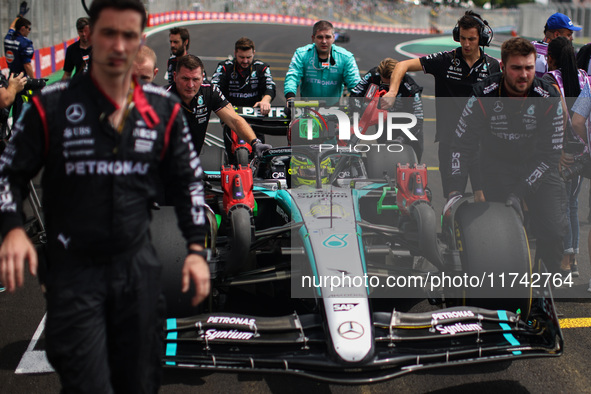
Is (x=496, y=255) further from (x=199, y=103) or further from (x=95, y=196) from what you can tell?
(x=199, y=103)

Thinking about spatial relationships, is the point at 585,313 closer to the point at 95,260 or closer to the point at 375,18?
the point at 95,260

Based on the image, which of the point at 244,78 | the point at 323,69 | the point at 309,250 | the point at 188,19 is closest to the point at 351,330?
the point at 309,250

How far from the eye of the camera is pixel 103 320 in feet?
9.35

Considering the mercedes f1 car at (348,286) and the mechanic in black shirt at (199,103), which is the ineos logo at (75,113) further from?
the mechanic in black shirt at (199,103)

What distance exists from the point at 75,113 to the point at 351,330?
6.03ft

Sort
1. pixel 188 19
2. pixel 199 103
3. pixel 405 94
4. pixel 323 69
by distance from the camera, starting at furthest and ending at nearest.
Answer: pixel 188 19 → pixel 323 69 → pixel 405 94 → pixel 199 103

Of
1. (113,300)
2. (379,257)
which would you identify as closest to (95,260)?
(113,300)

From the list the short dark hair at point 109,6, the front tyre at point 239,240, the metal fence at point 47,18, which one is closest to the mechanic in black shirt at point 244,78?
the front tyre at point 239,240

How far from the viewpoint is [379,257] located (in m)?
5.38

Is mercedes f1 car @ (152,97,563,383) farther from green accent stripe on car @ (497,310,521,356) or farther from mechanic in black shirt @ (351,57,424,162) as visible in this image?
mechanic in black shirt @ (351,57,424,162)

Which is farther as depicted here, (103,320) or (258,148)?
(258,148)

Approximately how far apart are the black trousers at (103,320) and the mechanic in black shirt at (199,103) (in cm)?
256

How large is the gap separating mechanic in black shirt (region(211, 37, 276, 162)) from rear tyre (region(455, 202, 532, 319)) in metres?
4.64

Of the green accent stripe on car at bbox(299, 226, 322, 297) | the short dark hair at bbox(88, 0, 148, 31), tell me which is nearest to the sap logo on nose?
the green accent stripe on car at bbox(299, 226, 322, 297)
